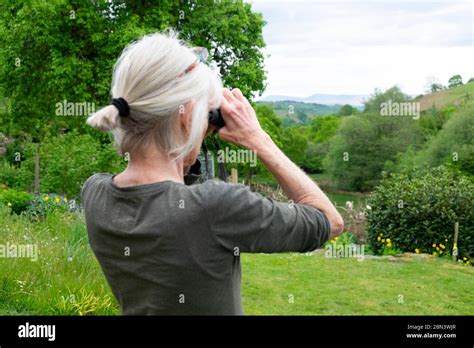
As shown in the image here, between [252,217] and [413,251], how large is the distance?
1014 centimetres

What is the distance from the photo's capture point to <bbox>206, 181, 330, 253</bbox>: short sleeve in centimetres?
121

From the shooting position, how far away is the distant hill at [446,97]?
48.8 meters

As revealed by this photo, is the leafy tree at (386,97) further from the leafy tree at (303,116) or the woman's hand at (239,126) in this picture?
the woman's hand at (239,126)

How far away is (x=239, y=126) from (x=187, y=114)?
12 cm

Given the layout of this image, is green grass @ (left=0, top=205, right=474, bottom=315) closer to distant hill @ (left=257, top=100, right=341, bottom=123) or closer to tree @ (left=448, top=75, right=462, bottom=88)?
distant hill @ (left=257, top=100, right=341, bottom=123)

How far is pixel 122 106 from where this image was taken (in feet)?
4.17

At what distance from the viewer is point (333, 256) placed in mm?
10258
